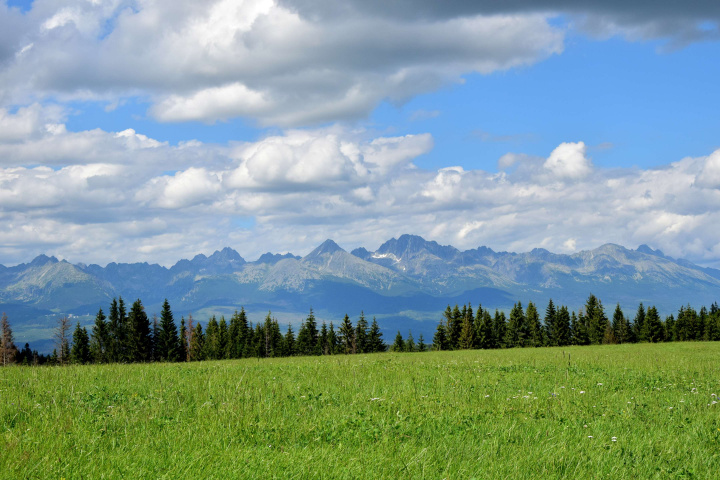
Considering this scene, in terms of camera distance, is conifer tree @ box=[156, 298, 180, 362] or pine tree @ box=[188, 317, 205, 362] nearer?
conifer tree @ box=[156, 298, 180, 362]

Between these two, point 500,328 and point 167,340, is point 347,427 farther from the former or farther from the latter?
point 500,328

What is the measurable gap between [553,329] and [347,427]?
114 m

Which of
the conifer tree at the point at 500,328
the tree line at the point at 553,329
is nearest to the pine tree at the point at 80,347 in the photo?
the tree line at the point at 553,329

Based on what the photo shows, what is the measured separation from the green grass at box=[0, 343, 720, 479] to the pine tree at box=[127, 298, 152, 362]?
7899 cm

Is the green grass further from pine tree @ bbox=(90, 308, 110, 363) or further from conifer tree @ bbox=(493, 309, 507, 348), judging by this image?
conifer tree @ bbox=(493, 309, 507, 348)

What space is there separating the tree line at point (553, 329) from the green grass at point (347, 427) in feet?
303

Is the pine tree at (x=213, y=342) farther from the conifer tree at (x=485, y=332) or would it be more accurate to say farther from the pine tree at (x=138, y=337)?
the conifer tree at (x=485, y=332)

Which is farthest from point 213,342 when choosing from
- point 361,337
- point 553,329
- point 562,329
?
point 562,329

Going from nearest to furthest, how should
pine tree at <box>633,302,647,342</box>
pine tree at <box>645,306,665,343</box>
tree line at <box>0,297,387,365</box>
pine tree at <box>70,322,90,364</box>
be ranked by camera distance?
tree line at <box>0,297,387,365</box>
pine tree at <box>70,322,90,364</box>
pine tree at <box>645,306,665,343</box>
pine tree at <box>633,302,647,342</box>

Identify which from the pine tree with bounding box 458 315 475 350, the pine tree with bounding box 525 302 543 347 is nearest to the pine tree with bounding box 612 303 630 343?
the pine tree with bounding box 525 302 543 347

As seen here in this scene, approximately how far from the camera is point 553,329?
378ft

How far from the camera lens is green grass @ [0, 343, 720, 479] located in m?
8.00

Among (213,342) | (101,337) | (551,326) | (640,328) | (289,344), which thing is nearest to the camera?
(101,337)

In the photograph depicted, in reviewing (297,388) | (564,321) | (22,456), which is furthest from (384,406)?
(564,321)
